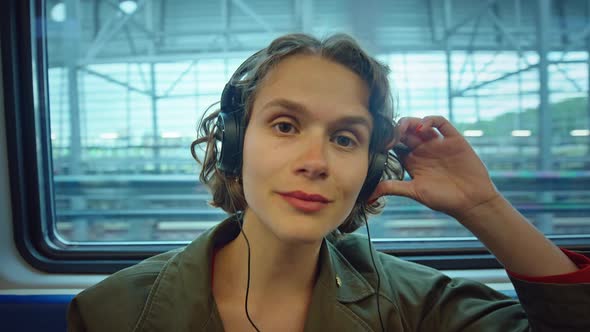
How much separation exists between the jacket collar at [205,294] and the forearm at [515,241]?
0.41 m

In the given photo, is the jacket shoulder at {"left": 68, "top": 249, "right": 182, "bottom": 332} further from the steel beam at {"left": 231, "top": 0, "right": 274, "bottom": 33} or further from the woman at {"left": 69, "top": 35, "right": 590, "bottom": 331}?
the steel beam at {"left": 231, "top": 0, "right": 274, "bottom": 33}

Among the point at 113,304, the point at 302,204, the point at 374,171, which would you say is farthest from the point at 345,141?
the point at 113,304

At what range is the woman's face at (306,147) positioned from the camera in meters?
0.99

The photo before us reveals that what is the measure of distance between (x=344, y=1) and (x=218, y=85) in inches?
30.4

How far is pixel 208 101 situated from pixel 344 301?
1.18 meters

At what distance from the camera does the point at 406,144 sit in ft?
4.32

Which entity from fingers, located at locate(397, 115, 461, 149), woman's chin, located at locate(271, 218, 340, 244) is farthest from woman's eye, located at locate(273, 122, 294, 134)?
fingers, located at locate(397, 115, 461, 149)

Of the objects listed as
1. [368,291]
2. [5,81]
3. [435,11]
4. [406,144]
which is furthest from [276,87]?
[5,81]

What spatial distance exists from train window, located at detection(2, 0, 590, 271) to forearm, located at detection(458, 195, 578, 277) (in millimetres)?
784

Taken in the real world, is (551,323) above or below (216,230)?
below

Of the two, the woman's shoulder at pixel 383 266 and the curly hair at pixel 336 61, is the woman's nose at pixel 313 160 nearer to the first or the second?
the curly hair at pixel 336 61

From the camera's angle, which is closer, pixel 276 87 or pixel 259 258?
pixel 276 87

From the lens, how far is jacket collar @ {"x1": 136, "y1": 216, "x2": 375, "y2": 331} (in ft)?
3.75

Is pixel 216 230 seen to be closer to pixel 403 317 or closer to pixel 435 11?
pixel 403 317
